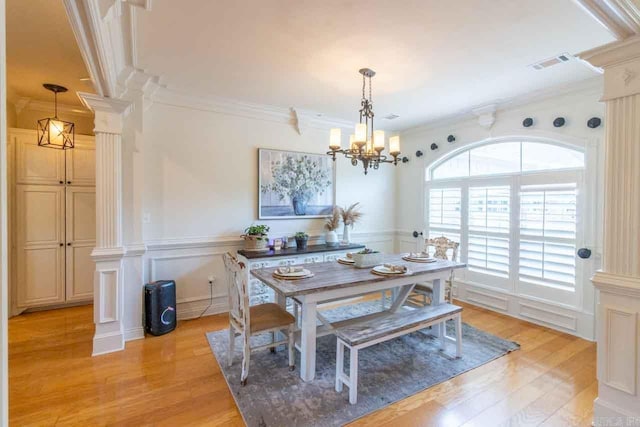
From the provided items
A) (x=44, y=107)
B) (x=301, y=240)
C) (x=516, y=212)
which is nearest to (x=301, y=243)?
(x=301, y=240)

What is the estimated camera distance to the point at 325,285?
236 cm

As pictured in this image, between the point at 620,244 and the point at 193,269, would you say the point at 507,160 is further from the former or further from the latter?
the point at 193,269

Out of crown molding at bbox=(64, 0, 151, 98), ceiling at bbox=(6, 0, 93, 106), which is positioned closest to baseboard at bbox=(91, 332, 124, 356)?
crown molding at bbox=(64, 0, 151, 98)

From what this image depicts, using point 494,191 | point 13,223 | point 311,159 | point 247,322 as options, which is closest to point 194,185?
point 311,159

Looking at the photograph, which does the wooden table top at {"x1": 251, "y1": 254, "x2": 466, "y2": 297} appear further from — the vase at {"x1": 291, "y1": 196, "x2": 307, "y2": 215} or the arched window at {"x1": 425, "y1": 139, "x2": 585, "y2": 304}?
the vase at {"x1": 291, "y1": 196, "x2": 307, "y2": 215}

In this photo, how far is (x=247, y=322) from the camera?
2.29m

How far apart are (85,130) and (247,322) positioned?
401 cm

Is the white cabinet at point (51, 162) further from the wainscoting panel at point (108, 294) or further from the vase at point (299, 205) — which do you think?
the vase at point (299, 205)

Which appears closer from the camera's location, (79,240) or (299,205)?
(79,240)

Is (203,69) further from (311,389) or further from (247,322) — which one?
Answer: (311,389)

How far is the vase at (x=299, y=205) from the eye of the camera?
14.1ft

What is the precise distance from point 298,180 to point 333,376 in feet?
8.72

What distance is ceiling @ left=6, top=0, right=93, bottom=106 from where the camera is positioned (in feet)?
6.84

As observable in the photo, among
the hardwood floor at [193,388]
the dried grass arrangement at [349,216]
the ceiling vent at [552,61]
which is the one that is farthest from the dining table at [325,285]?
the ceiling vent at [552,61]
